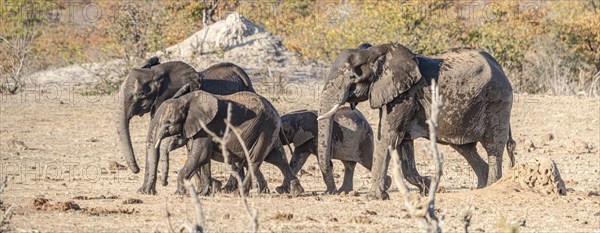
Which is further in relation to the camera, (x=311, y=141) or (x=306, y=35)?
(x=306, y=35)

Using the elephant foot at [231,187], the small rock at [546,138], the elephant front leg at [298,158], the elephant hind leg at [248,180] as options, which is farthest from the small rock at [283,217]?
the small rock at [546,138]

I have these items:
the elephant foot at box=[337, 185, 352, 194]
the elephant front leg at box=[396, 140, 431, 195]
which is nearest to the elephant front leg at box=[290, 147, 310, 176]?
the elephant foot at box=[337, 185, 352, 194]

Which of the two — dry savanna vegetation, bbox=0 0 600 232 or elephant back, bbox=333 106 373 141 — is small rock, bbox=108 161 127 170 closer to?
dry savanna vegetation, bbox=0 0 600 232

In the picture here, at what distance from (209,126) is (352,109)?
1.74m

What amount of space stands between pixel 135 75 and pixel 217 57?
42.6 ft

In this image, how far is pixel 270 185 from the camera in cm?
1672

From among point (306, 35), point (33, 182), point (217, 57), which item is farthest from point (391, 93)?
point (306, 35)

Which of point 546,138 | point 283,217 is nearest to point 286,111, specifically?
point 546,138

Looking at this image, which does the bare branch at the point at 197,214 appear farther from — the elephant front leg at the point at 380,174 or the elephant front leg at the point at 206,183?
the elephant front leg at the point at 206,183

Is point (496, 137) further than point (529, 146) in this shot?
No

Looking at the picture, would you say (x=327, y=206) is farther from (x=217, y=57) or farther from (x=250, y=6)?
(x=250, y=6)

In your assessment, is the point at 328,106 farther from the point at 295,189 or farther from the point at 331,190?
the point at 331,190

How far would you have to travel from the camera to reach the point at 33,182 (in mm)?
15969

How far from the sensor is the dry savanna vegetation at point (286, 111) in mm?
11445
